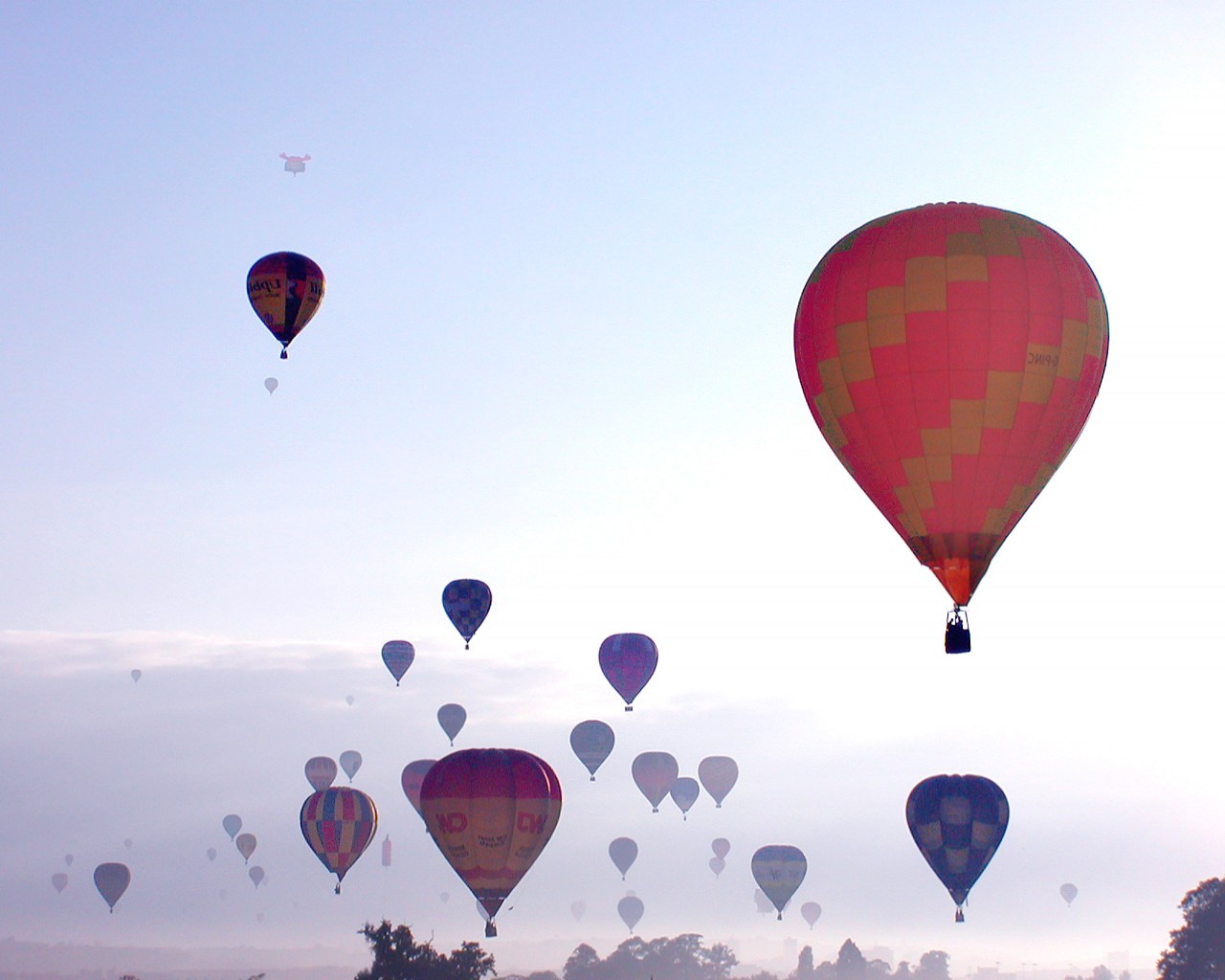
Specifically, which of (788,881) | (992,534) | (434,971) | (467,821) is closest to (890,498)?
(992,534)

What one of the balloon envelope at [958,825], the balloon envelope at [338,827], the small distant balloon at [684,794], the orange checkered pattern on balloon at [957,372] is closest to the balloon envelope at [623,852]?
the small distant balloon at [684,794]

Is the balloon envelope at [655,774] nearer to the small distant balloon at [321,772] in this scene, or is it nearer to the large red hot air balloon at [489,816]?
the small distant balloon at [321,772]

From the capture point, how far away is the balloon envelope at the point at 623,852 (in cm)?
12350

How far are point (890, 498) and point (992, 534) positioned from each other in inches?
92.4

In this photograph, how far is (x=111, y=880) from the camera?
112938 millimetres

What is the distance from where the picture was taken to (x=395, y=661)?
9475 centimetres

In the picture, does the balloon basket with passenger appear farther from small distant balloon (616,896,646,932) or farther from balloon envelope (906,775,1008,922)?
small distant balloon (616,896,646,932)

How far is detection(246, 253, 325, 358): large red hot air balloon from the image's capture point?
6869 centimetres

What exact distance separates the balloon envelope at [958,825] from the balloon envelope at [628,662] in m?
16.4

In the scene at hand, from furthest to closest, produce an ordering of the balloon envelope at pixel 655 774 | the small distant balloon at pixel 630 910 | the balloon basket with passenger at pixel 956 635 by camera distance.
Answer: the small distant balloon at pixel 630 910
the balloon envelope at pixel 655 774
the balloon basket with passenger at pixel 956 635

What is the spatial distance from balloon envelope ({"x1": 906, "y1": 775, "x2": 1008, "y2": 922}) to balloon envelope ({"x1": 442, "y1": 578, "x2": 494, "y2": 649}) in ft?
70.2

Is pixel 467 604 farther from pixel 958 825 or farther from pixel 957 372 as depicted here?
pixel 957 372

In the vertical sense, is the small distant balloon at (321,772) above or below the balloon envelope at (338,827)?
above

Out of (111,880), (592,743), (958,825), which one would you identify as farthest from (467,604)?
(111,880)
